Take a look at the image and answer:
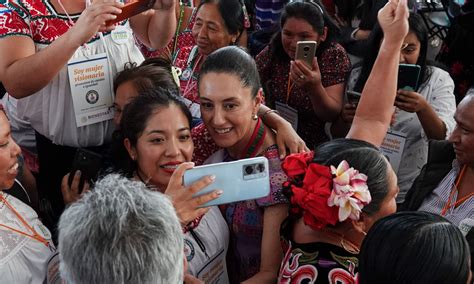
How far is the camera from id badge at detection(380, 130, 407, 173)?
288 centimetres

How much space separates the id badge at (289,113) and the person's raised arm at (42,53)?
1298 millimetres

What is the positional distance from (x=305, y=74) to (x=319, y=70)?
0.57 ft

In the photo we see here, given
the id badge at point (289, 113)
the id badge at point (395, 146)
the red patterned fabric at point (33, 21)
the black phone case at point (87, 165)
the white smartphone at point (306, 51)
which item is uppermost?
the red patterned fabric at point (33, 21)

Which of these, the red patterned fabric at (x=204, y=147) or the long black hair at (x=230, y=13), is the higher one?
the long black hair at (x=230, y=13)

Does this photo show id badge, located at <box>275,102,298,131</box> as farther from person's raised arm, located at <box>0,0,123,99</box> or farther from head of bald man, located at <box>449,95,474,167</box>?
person's raised arm, located at <box>0,0,123,99</box>

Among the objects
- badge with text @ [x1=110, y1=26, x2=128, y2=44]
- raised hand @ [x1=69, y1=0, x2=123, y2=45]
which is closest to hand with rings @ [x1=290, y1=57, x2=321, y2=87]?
badge with text @ [x1=110, y1=26, x2=128, y2=44]

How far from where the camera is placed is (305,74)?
9.59 feet

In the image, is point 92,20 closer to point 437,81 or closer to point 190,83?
point 190,83

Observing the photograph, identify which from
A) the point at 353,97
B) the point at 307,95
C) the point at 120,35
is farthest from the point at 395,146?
the point at 120,35

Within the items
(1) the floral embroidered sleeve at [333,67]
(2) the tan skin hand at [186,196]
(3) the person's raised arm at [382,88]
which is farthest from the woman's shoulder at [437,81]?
(2) the tan skin hand at [186,196]

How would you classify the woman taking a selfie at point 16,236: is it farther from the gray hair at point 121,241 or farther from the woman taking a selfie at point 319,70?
the woman taking a selfie at point 319,70

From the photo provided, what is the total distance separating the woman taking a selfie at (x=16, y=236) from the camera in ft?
5.65

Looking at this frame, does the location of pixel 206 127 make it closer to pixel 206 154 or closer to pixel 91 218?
pixel 206 154

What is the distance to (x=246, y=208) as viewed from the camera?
6.70 ft
